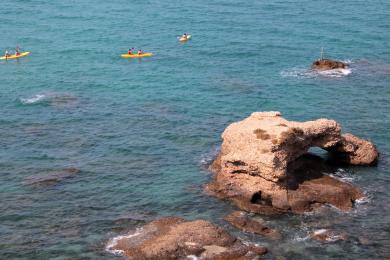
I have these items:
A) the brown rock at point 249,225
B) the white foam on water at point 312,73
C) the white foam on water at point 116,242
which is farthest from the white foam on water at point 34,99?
the brown rock at point 249,225

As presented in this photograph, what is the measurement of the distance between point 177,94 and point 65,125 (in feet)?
66.7

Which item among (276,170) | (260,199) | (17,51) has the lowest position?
(260,199)

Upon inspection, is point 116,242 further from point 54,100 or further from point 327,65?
point 327,65

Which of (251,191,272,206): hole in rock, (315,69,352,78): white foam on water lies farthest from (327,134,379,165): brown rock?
(315,69,352,78): white foam on water

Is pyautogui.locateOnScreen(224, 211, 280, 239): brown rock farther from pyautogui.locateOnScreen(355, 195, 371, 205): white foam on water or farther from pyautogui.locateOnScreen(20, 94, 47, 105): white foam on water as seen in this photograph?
pyautogui.locateOnScreen(20, 94, 47, 105): white foam on water

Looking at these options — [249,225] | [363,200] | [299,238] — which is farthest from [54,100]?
[363,200]

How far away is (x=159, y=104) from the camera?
9775 cm

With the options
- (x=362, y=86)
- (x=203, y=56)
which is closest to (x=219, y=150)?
(x=362, y=86)

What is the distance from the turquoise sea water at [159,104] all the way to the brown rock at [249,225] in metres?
1.27

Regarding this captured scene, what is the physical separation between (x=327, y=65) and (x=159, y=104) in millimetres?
33983

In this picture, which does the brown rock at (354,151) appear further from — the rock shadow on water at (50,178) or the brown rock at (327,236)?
the rock shadow on water at (50,178)

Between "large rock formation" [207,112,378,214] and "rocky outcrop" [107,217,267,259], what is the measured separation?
8.01 meters

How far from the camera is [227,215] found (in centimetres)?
6581

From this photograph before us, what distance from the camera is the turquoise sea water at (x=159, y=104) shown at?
6481cm
